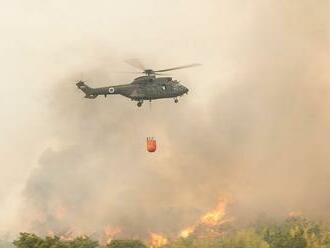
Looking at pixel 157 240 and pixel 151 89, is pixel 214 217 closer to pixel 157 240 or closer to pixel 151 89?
pixel 157 240

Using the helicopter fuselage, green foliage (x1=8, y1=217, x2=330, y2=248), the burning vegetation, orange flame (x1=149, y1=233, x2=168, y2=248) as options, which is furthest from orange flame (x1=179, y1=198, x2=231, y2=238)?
the helicopter fuselage

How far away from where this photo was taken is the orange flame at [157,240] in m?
118

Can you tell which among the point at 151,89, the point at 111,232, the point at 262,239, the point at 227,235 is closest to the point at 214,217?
the point at 227,235

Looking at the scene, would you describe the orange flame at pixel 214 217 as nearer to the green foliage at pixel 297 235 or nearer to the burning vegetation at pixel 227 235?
the burning vegetation at pixel 227 235

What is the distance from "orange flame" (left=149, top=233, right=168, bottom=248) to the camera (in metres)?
118

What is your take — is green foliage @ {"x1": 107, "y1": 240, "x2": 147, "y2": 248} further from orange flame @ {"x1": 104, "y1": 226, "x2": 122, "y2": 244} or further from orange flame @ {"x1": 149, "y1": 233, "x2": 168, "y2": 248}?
orange flame @ {"x1": 104, "y1": 226, "x2": 122, "y2": 244}

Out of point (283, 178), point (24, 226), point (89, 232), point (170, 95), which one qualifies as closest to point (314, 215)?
point (283, 178)

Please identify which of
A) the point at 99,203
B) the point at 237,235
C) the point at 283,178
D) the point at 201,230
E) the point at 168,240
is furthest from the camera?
the point at 99,203

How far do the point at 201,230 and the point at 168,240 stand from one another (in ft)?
37.5

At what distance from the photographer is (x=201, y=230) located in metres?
129

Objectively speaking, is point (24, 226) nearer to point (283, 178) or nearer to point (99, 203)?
point (99, 203)

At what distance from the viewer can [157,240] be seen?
120 meters

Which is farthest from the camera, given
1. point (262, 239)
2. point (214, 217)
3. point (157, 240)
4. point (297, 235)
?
point (214, 217)

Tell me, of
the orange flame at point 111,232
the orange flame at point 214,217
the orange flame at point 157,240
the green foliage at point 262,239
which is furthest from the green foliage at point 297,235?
the orange flame at point 111,232
